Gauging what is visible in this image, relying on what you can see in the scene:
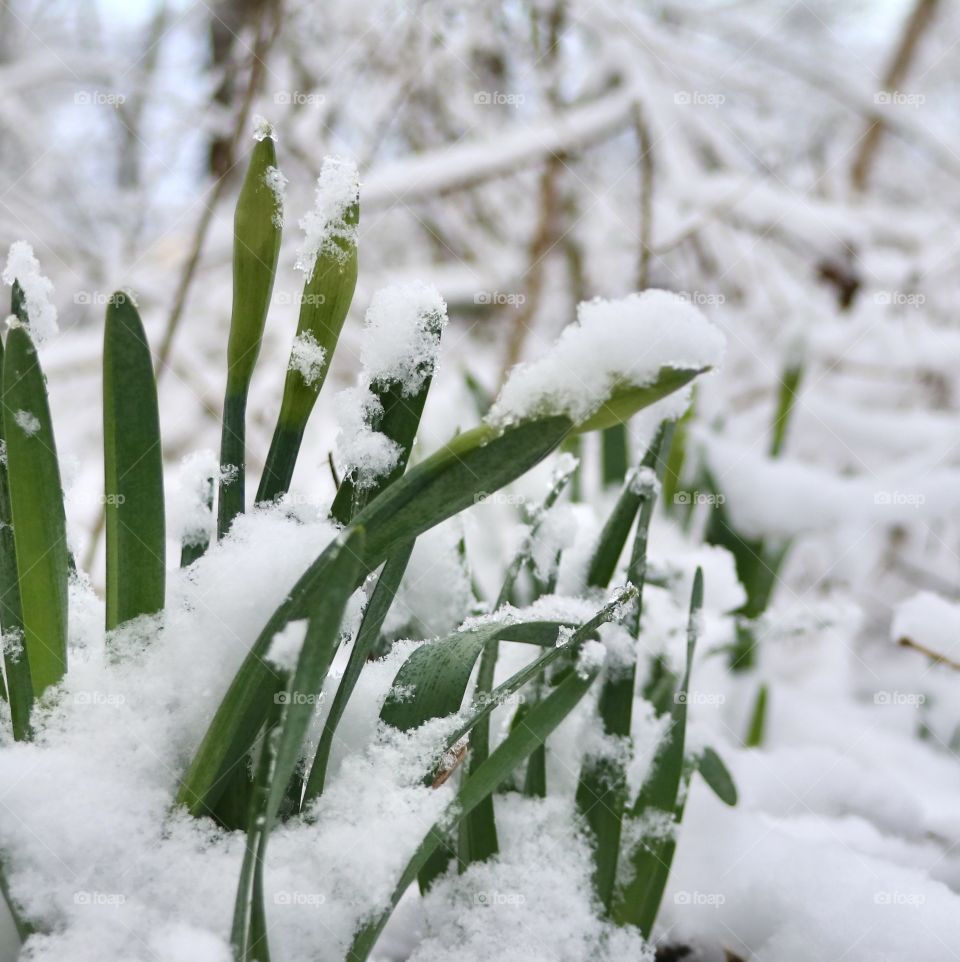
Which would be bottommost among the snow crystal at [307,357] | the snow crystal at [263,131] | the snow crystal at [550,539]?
→ the snow crystal at [550,539]

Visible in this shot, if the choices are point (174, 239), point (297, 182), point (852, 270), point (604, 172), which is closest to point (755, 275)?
point (852, 270)

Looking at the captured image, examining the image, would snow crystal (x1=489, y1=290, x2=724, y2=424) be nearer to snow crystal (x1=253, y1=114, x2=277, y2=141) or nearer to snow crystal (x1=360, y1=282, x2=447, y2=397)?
snow crystal (x1=360, y1=282, x2=447, y2=397)

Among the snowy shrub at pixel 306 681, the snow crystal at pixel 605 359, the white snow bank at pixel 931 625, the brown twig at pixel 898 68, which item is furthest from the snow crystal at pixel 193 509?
the brown twig at pixel 898 68

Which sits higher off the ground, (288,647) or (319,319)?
(319,319)

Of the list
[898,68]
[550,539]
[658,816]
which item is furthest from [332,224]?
[898,68]

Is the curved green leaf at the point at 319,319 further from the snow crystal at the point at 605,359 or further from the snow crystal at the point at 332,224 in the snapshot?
the snow crystal at the point at 605,359

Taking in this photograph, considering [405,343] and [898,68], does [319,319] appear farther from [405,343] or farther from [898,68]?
[898,68]
